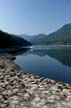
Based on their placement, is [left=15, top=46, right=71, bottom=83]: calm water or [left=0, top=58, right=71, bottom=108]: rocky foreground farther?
[left=15, top=46, right=71, bottom=83]: calm water

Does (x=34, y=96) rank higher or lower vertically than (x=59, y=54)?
higher

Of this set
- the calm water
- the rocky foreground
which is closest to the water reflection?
the calm water

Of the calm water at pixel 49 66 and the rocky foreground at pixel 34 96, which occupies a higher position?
the rocky foreground at pixel 34 96

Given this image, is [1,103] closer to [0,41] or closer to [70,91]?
[70,91]

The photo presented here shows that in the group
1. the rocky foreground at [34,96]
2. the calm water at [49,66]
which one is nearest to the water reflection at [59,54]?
the calm water at [49,66]

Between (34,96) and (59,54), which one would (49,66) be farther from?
(59,54)

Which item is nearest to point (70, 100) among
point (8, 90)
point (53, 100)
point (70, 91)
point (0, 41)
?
point (53, 100)

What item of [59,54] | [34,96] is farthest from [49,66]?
[59,54]

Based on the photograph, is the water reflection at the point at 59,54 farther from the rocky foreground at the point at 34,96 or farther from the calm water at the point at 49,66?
the rocky foreground at the point at 34,96

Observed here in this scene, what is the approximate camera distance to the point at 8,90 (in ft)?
40.5

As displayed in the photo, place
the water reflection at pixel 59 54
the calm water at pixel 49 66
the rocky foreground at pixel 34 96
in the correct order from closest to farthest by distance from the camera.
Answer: the rocky foreground at pixel 34 96 < the calm water at pixel 49 66 < the water reflection at pixel 59 54

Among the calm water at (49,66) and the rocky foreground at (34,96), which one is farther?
the calm water at (49,66)

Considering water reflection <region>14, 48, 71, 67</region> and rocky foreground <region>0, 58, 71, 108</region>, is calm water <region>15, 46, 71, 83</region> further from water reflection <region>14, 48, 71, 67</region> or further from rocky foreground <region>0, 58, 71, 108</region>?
rocky foreground <region>0, 58, 71, 108</region>

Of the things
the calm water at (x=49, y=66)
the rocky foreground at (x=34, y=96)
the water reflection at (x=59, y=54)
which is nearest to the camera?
the rocky foreground at (x=34, y=96)
